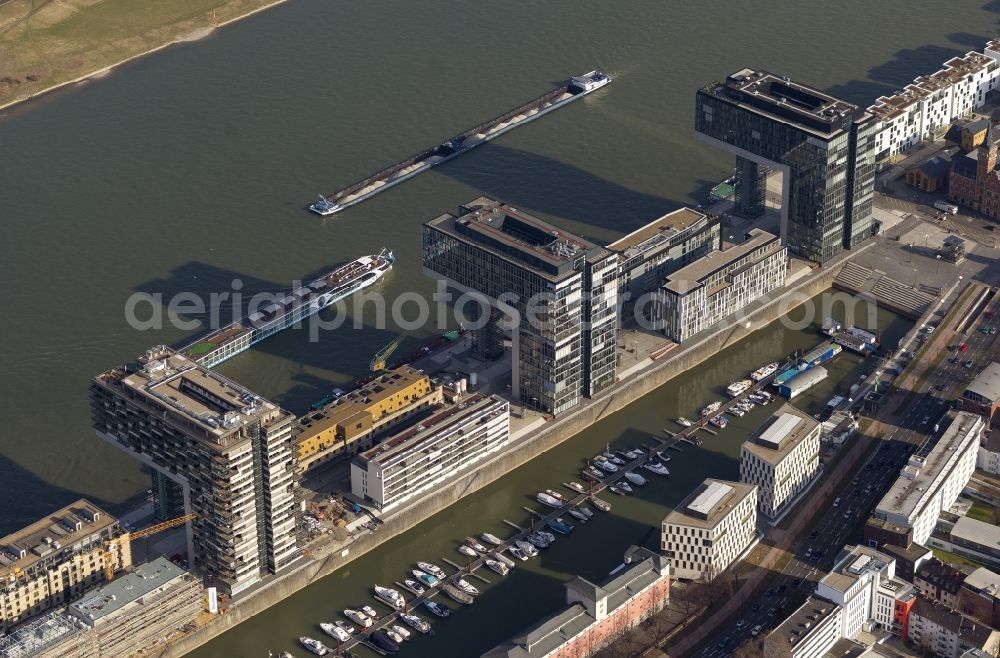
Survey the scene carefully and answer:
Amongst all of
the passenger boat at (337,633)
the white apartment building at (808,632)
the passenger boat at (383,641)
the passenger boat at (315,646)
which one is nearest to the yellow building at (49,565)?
the passenger boat at (315,646)

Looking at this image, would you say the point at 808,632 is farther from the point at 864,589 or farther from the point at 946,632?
the point at 946,632

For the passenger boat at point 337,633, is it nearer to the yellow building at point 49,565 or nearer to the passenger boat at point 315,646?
the passenger boat at point 315,646

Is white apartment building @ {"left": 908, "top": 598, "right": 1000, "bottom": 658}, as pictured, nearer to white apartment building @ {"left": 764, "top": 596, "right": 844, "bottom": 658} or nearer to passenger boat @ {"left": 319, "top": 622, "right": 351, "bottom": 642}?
white apartment building @ {"left": 764, "top": 596, "right": 844, "bottom": 658}

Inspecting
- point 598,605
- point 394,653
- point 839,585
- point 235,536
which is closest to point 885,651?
point 839,585

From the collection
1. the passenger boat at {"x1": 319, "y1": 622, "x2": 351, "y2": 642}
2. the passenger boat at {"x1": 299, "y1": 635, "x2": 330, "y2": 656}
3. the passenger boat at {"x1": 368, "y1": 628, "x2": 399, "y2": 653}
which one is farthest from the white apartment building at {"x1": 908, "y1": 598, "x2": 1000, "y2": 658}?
the passenger boat at {"x1": 299, "y1": 635, "x2": 330, "y2": 656}

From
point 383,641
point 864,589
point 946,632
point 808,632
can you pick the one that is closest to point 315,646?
point 383,641
